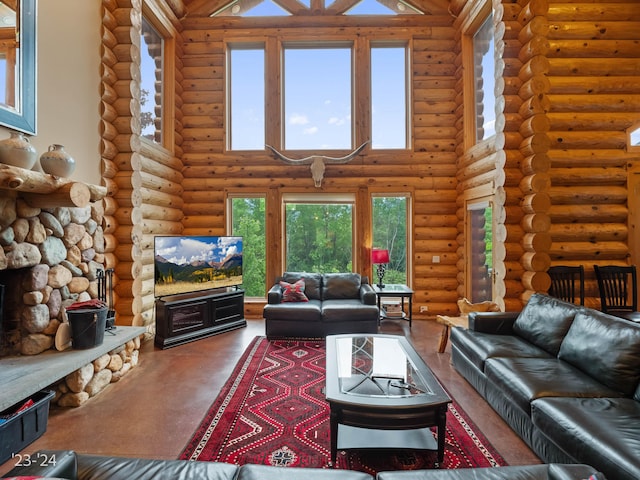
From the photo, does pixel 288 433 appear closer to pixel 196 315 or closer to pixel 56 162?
pixel 196 315

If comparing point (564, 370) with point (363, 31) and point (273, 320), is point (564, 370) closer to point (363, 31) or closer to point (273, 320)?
point (273, 320)

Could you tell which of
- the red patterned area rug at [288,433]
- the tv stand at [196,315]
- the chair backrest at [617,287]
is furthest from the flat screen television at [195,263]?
the chair backrest at [617,287]

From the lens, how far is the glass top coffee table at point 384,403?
1957mm

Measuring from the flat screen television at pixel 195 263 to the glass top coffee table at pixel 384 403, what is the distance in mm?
2650

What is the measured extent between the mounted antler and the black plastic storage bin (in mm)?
4324

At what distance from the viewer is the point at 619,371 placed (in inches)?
84.3

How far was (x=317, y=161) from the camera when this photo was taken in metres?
5.55

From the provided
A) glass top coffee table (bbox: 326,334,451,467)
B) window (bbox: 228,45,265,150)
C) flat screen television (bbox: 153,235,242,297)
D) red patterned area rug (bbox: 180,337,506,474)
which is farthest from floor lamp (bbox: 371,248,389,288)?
window (bbox: 228,45,265,150)

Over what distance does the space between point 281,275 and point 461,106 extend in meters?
4.20

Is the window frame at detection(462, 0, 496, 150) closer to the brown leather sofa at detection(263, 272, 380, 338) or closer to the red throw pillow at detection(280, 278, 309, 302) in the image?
the brown leather sofa at detection(263, 272, 380, 338)

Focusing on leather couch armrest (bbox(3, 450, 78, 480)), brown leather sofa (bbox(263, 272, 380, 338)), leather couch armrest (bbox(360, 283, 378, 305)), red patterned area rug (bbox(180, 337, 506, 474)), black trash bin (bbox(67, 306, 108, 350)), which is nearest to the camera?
leather couch armrest (bbox(3, 450, 78, 480))

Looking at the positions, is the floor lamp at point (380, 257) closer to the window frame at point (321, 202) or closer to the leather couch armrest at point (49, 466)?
the window frame at point (321, 202)

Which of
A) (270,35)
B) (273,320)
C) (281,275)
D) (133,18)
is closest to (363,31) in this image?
(270,35)

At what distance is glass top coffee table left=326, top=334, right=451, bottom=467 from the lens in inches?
77.0
